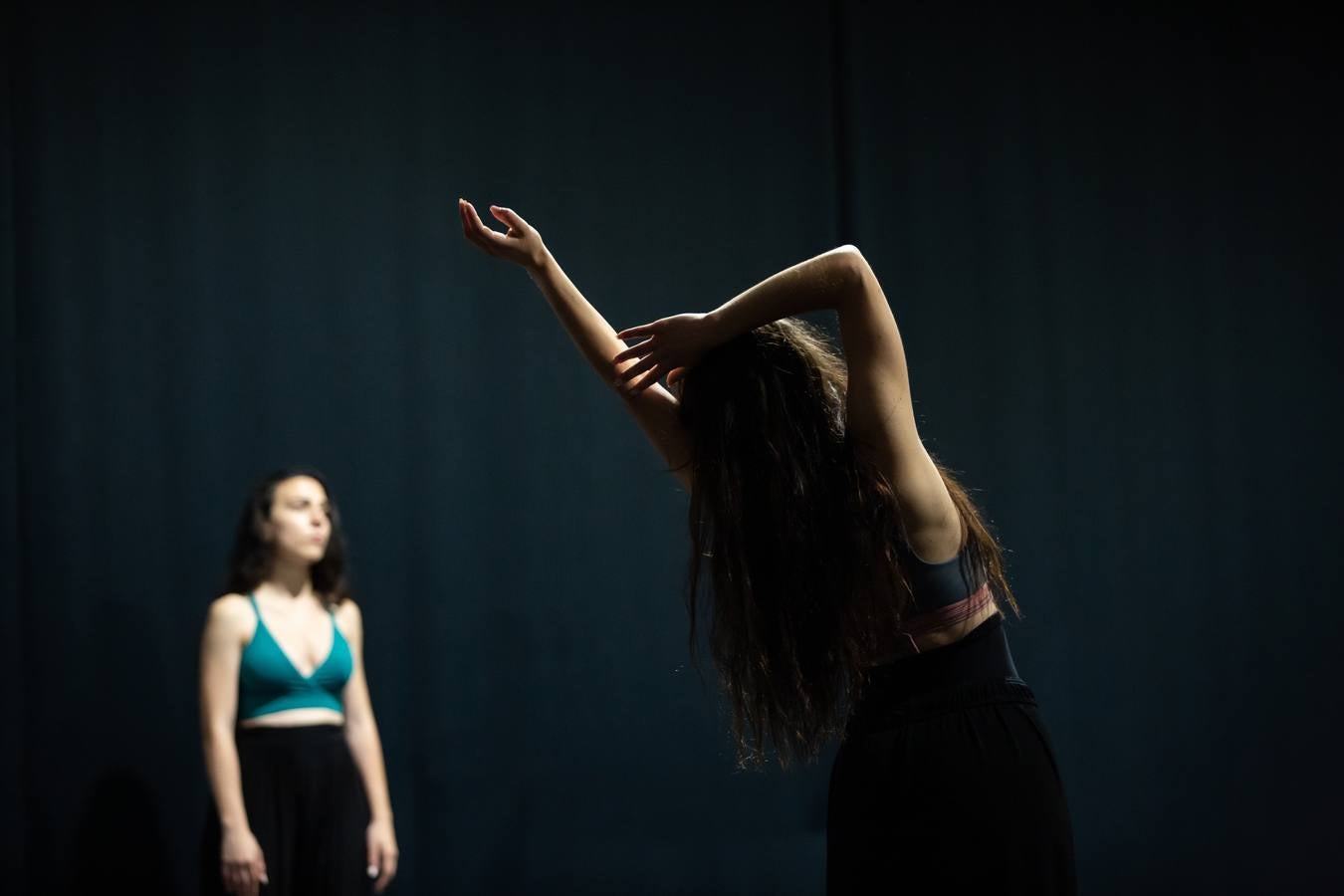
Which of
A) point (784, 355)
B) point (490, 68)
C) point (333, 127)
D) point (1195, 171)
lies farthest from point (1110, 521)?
point (784, 355)

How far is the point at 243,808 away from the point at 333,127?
1859 millimetres

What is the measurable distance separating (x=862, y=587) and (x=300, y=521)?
2.08m

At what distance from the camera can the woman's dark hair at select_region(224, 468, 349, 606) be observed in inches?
127

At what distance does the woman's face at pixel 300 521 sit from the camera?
10.7 feet

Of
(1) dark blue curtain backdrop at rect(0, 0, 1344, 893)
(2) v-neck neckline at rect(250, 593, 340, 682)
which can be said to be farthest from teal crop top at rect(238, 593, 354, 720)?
(1) dark blue curtain backdrop at rect(0, 0, 1344, 893)

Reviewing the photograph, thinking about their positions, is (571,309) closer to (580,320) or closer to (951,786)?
(580,320)

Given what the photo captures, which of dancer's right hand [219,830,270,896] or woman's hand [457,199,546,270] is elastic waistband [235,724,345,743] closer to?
dancer's right hand [219,830,270,896]

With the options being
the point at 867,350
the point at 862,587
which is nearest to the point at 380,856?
the point at 862,587

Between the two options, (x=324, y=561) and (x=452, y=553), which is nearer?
(x=324, y=561)

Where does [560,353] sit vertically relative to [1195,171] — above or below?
below

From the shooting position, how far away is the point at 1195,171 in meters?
4.36

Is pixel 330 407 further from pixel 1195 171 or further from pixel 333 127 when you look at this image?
pixel 1195 171

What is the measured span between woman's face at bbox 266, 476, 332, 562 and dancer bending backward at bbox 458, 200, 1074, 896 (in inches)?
74.7

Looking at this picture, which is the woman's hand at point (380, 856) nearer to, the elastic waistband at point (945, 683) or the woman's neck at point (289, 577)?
the woman's neck at point (289, 577)
